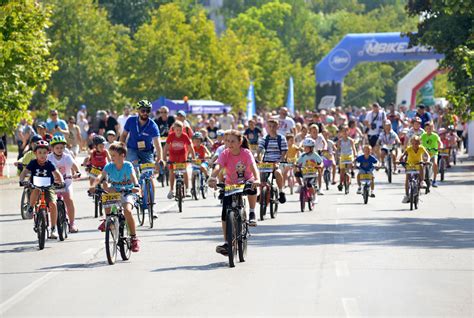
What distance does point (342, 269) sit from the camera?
48.5 ft

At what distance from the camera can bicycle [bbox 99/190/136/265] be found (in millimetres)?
15372

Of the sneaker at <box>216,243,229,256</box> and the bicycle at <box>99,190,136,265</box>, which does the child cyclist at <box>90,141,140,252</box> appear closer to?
the bicycle at <box>99,190,136,265</box>

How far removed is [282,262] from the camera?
15594 millimetres

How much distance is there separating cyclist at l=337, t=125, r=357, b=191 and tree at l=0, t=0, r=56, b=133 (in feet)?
27.5

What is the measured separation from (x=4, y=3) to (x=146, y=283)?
681 inches

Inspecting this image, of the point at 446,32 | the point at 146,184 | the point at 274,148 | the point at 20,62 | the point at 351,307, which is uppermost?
the point at 446,32

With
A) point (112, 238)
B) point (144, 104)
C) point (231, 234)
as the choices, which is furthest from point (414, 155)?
point (231, 234)

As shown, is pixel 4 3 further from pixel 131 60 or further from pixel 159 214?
pixel 131 60

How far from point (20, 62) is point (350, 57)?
32.9m

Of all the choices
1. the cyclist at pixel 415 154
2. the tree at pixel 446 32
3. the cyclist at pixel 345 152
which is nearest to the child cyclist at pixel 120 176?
the cyclist at pixel 415 154

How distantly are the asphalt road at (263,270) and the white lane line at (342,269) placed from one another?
11 mm

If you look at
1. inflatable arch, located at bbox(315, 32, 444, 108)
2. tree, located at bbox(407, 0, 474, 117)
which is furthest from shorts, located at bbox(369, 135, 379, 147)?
inflatable arch, located at bbox(315, 32, 444, 108)

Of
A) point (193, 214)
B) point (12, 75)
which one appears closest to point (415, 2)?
point (12, 75)

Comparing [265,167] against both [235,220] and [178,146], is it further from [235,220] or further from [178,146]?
[235,220]
